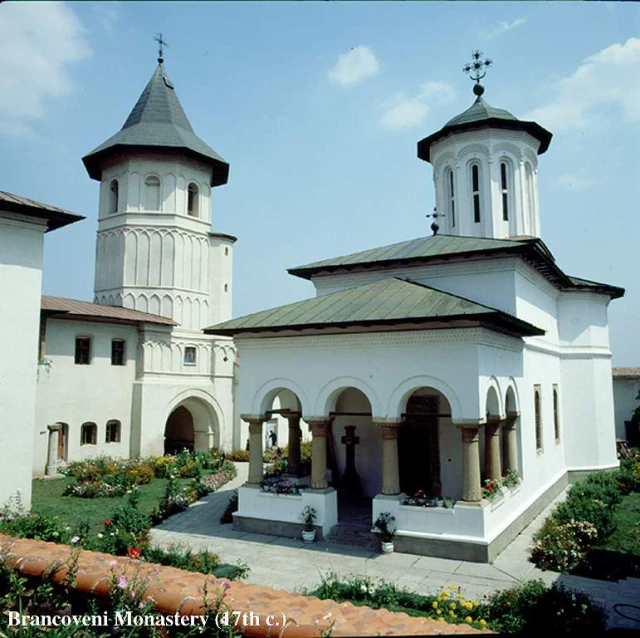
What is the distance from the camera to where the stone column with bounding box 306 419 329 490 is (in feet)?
36.5

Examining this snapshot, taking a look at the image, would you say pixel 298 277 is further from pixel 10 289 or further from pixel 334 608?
pixel 334 608

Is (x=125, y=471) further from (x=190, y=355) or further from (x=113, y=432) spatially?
(x=190, y=355)

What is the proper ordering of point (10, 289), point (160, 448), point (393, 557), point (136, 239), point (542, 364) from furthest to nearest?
point (136, 239) < point (160, 448) < point (542, 364) < point (10, 289) < point (393, 557)

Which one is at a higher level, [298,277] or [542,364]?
[298,277]

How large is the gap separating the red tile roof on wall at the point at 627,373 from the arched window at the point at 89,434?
23.9 meters

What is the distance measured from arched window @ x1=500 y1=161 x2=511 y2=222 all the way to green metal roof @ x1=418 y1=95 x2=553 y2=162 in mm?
1186

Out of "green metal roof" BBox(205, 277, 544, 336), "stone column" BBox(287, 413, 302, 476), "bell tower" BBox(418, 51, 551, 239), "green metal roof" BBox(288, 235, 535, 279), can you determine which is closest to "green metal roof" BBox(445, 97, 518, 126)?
"bell tower" BBox(418, 51, 551, 239)

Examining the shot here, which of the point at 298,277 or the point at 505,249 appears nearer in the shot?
the point at 505,249

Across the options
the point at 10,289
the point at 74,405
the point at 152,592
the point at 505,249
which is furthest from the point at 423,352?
the point at 74,405

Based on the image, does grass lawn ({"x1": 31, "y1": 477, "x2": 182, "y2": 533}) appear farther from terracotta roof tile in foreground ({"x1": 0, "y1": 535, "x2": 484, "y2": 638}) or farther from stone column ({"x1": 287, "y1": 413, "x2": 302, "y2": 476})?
terracotta roof tile in foreground ({"x1": 0, "y1": 535, "x2": 484, "y2": 638})

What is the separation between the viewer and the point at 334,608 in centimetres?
506

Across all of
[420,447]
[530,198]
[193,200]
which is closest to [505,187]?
[530,198]

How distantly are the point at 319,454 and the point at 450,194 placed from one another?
10546 mm

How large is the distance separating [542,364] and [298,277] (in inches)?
279
